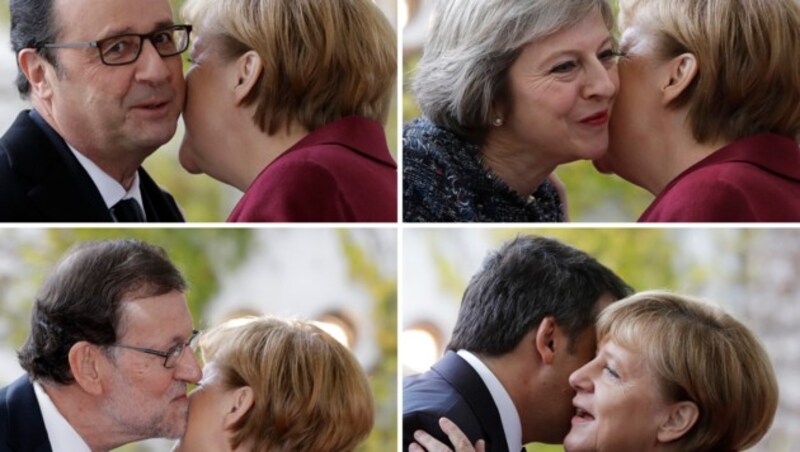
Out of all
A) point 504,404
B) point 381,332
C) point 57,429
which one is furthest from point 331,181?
point 381,332

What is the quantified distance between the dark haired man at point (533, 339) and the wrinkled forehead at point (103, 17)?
658 mm

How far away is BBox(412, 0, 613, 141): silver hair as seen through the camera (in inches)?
94.7

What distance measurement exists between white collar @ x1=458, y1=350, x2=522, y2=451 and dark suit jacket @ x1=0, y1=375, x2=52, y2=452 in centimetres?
65

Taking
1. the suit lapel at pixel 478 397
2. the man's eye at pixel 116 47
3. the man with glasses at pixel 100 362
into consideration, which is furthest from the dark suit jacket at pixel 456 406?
the man's eye at pixel 116 47

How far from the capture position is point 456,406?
2.47m

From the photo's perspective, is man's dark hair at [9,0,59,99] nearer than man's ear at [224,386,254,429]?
Yes

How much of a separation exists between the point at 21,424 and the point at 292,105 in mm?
620

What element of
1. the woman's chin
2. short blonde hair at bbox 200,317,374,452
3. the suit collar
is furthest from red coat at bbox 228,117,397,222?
the woman's chin

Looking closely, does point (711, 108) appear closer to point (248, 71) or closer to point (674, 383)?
point (674, 383)

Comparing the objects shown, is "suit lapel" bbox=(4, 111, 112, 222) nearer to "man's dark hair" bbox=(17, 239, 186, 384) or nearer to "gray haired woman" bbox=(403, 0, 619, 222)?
"man's dark hair" bbox=(17, 239, 186, 384)

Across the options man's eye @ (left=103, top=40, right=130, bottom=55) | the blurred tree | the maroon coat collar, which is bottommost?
the blurred tree

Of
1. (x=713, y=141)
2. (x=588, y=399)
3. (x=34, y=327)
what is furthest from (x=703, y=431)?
(x=34, y=327)

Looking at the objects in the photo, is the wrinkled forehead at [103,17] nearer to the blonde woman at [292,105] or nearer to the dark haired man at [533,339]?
the blonde woman at [292,105]

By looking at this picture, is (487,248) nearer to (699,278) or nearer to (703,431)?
(703,431)
